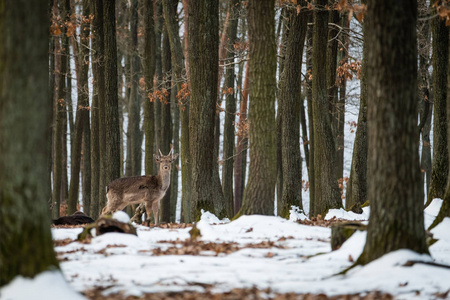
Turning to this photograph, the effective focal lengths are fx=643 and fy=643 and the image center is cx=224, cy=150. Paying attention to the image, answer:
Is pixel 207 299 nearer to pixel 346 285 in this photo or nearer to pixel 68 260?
pixel 346 285

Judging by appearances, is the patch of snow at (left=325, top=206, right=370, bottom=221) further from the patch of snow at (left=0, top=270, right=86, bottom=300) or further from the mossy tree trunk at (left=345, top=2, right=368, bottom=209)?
the patch of snow at (left=0, top=270, right=86, bottom=300)

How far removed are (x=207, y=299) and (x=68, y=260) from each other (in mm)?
2705

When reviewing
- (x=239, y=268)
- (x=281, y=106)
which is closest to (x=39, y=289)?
(x=239, y=268)

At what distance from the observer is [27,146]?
6.38m

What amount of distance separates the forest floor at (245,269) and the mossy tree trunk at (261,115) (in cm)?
121

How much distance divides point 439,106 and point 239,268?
9.56 metres

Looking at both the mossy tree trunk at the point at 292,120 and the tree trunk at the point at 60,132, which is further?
the tree trunk at the point at 60,132

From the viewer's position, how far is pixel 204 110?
15.9 m

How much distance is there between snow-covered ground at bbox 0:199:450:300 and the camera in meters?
7.06

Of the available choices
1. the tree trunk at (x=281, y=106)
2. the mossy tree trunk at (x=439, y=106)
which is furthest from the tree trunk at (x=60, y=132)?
the mossy tree trunk at (x=439, y=106)

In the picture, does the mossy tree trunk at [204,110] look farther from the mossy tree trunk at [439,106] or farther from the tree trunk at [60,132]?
the tree trunk at [60,132]


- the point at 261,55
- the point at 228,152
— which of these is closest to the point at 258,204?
the point at 261,55

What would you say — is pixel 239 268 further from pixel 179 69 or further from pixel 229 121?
pixel 229 121

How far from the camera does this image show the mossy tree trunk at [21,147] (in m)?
6.28
